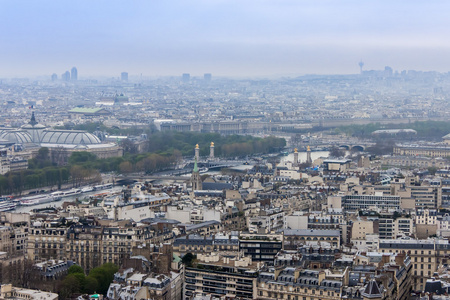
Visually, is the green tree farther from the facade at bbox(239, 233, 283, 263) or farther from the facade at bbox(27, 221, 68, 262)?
the facade at bbox(239, 233, 283, 263)

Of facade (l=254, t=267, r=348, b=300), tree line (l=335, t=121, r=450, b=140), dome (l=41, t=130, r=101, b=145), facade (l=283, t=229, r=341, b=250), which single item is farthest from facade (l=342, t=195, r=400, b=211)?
tree line (l=335, t=121, r=450, b=140)

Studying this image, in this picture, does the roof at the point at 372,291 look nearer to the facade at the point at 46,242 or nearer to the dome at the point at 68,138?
the facade at the point at 46,242

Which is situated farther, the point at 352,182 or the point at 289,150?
the point at 289,150

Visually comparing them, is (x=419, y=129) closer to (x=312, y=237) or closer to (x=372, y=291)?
(x=312, y=237)

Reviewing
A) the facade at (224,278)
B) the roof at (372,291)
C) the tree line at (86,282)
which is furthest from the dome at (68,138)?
the roof at (372,291)

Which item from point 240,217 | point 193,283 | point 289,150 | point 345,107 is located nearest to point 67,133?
point 289,150

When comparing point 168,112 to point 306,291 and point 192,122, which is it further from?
point 306,291

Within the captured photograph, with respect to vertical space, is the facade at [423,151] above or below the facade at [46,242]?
below
